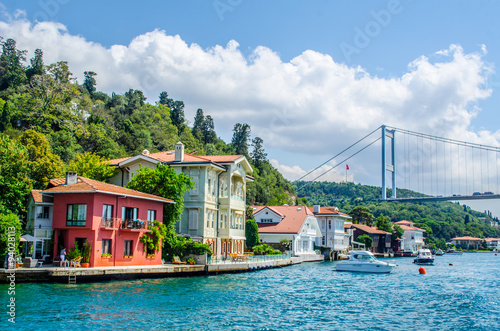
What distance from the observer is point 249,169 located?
57.4m

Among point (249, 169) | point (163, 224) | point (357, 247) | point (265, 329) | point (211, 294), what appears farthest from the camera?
point (357, 247)

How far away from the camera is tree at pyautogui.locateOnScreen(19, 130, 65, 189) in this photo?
43.7 meters

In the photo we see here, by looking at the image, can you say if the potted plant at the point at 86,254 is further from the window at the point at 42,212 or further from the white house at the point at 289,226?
the white house at the point at 289,226

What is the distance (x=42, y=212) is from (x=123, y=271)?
306 inches

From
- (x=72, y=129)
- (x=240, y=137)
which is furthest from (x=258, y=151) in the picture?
(x=72, y=129)

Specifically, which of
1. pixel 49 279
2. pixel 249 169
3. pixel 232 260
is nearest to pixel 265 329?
pixel 49 279

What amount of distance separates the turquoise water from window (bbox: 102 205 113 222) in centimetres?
536

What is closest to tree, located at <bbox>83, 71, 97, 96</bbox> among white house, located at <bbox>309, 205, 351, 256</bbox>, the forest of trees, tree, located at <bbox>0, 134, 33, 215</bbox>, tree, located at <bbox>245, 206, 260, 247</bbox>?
the forest of trees

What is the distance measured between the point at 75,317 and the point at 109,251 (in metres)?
15.0

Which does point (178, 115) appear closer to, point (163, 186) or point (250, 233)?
point (250, 233)

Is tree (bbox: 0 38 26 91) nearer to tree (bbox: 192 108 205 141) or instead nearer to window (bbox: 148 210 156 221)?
tree (bbox: 192 108 205 141)

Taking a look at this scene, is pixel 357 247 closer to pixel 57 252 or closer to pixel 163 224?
pixel 163 224

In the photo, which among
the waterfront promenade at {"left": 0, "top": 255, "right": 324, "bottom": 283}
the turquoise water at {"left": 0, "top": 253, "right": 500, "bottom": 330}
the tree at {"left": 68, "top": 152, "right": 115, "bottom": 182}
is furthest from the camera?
the tree at {"left": 68, "top": 152, "right": 115, "bottom": 182}

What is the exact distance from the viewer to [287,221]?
234ft
